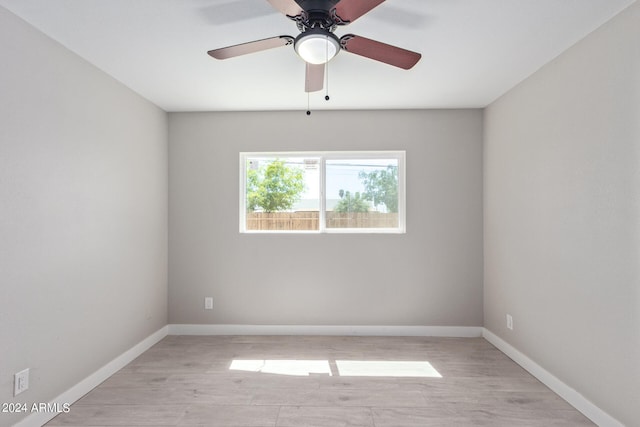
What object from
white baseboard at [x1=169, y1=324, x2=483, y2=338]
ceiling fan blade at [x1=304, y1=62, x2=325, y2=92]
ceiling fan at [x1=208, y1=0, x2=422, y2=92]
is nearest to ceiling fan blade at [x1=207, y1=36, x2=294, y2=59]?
ceiling fan at [x1=208, y1=0, x2=422, y2=92]

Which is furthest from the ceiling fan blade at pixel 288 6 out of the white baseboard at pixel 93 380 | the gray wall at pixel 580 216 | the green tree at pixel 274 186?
the white baseboard at pixel 93 380

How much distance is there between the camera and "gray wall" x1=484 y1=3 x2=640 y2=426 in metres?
1.99

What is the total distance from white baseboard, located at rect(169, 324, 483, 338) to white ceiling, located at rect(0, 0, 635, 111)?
2293 mm

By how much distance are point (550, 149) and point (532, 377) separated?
5.71ft

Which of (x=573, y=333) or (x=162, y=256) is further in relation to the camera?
(x=162, y=256)

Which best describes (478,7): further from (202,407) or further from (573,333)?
(202,407)

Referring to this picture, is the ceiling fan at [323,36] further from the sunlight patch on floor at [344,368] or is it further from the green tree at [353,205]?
the sunlight patch on floor at [344,368]

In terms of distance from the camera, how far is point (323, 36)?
5.44 feet

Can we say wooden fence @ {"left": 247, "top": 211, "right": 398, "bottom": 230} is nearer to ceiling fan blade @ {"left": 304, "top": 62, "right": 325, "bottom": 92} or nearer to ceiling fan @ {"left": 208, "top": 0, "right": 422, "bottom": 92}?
ceiling fan blade @ {"left": 304, "top": 62, "right": 325, "bottom": 92}

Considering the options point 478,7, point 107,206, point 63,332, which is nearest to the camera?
point 478,7

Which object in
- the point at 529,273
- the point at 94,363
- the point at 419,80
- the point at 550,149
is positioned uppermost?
the point at 419,80

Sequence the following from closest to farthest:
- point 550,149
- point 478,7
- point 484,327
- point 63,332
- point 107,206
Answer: point 478,7, point 63,332, point 550,149, point 107,206, point 484,327

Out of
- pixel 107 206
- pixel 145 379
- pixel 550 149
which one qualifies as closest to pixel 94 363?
pixel 145 379

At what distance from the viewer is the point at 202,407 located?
2.39m
